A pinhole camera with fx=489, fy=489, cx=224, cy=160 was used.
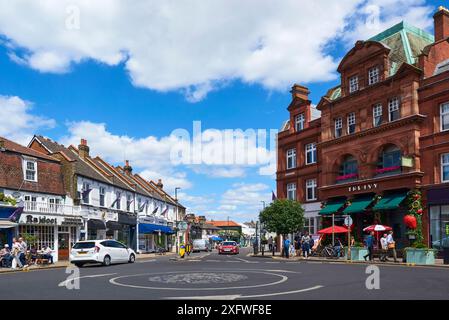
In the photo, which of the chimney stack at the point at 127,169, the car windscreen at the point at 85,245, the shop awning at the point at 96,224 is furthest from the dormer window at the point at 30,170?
the chimney stack at the point at 127,169

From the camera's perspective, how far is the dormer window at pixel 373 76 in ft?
124

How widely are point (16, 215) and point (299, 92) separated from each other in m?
28.1

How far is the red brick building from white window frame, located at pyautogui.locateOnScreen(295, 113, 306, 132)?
1069 millimetres

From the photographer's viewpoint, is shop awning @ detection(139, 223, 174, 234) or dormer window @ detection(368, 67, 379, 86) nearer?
dormer window @ detection(368, 67, 379, 86)

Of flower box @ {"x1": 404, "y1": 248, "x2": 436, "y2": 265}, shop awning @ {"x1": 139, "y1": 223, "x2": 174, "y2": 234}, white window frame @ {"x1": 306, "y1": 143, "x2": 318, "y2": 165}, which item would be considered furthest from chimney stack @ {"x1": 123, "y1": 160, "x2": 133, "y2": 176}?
flower box @ {"x1": 404, "y1": 248, "x2": 436, "y2": 265}

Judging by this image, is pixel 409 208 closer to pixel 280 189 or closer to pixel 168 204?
pixel 280 189

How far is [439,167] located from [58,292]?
26.6 metres

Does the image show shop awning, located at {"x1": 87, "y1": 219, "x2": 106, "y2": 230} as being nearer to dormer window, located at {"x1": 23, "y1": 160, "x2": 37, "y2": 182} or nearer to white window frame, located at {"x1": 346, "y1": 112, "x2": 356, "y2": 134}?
dormer window, located at {"x1": 23, "y1": 160, "x2": 37, "y2": 182}

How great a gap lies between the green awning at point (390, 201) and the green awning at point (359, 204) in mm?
1242

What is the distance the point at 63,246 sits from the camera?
3731cm

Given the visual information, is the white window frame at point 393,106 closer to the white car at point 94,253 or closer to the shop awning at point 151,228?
the white car at point 94,253

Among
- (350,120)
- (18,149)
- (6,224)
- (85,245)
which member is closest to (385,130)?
(350,120)

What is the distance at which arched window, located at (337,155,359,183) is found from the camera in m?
39.0

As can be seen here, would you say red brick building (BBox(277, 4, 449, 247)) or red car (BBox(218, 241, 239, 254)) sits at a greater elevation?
red brick building (BBox(277, 4, 449, 247))
